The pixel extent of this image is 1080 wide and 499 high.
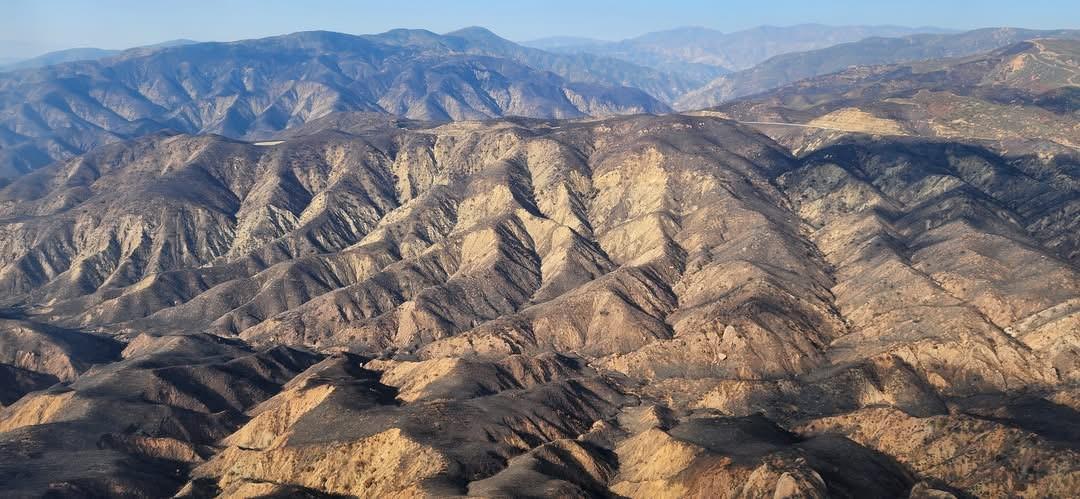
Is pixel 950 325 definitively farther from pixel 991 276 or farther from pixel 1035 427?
pixel 1035 427

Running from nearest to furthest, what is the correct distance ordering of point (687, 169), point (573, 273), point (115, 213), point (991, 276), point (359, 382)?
point (359, 382), point (991, 276), point (573, 273), point (687, 169), point (115, 213)

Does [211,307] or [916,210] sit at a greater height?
[916,210]

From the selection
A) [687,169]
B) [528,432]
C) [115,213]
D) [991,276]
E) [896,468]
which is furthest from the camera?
[115,213]

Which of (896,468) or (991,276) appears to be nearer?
(896,468)

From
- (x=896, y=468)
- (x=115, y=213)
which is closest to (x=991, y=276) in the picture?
(x=896, y=468)

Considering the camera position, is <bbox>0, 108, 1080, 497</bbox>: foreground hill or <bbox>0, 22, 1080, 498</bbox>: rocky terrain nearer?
<bbox>0, 22, 1080, 498</bbox>: rocky terrain

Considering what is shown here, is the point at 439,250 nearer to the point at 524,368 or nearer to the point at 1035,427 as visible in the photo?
the point at 524,368

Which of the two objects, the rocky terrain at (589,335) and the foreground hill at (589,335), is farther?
the foreground hill at (589,335)
